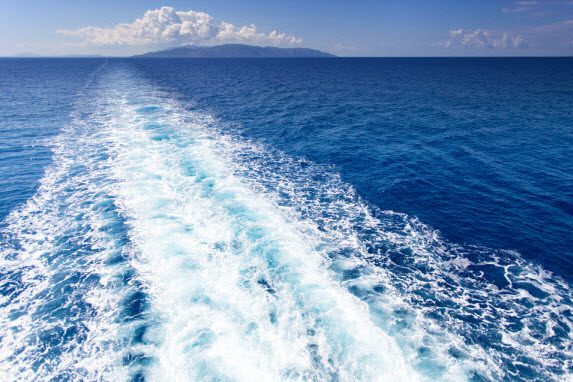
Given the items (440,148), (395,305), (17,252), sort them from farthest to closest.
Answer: (440,148), (17,252), (395,305)

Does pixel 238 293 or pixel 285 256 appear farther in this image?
pixel 285 256

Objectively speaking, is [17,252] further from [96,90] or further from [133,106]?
[96,90]

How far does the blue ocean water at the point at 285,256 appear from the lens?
1484 centimetres

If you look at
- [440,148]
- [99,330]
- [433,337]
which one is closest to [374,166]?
[440,148]

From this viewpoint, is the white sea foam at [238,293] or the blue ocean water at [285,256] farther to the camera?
the blue ocean water at [285,256]

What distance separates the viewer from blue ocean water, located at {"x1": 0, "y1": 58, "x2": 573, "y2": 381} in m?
14.8

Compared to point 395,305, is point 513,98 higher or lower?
higher

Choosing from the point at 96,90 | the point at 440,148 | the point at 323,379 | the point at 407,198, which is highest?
the point at 96,90

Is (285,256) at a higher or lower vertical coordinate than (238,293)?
higher

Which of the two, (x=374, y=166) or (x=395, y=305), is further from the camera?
(x=374, y=166)

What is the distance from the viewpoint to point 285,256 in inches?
836

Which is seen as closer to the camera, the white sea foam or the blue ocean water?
the white sea foam

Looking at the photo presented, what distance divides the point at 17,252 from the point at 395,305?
2533cm

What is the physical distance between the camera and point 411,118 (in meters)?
57.5
